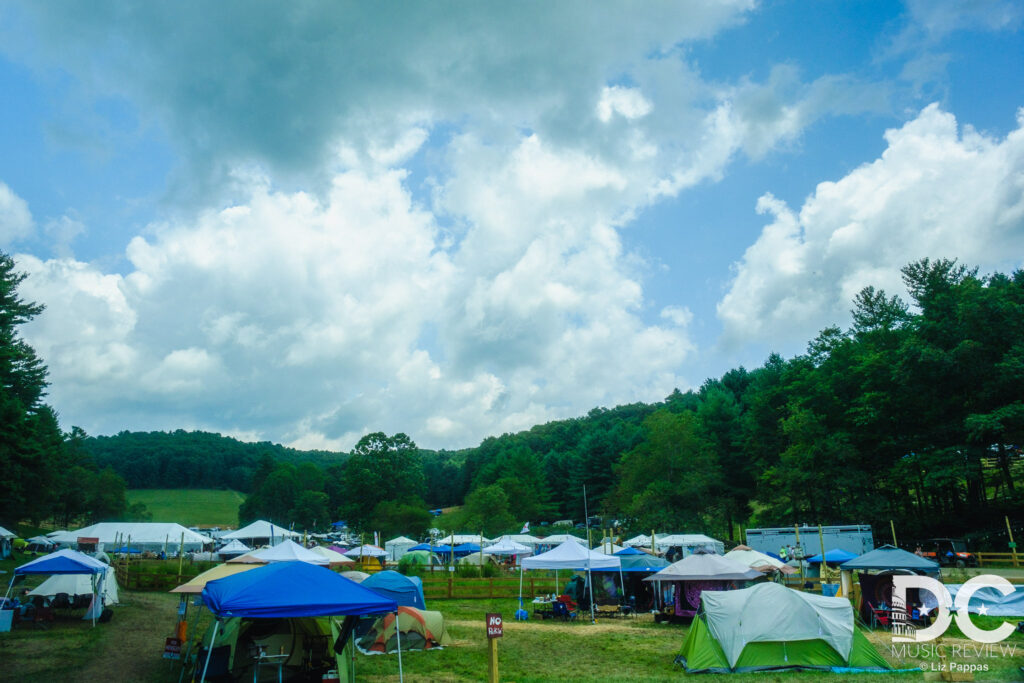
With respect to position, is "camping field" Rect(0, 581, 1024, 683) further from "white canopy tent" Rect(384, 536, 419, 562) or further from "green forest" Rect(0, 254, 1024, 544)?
"white canopy tent" Rect(384, 536, 419, 562)

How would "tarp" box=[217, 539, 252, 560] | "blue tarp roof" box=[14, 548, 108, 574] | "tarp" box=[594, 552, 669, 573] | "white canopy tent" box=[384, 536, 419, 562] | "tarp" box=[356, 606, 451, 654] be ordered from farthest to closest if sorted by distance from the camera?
"white canopy tent" box=[384, 536, 419, 562], "tarp" box=[217, 539, 252, 560], "tarp" box=[594, 552, 669, 573], "blue tarp roof" box=[14, 548, 108, 574], "tarp" box=[356, 606, 451, 654]

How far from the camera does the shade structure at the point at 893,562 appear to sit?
16016mm

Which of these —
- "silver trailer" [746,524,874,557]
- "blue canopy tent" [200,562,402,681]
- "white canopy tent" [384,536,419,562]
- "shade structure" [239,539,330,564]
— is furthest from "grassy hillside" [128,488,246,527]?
"blue canopy tent" [200,562,402,681]

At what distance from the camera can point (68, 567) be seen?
1623 cm

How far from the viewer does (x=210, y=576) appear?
13.7 metres

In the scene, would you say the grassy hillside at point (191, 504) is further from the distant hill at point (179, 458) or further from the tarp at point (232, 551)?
the tarp at point (232, 551)

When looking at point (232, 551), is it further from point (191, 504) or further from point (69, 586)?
point (191, 504)

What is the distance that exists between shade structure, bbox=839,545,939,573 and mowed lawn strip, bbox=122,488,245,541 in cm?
8437

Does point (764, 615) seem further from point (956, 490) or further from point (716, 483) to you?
point (716, 483)

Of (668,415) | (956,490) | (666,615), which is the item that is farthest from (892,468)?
(666,615)

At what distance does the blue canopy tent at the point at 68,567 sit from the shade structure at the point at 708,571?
15.4 metres

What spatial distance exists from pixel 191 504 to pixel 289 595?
9995 centimetres

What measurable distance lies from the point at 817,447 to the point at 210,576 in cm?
3986

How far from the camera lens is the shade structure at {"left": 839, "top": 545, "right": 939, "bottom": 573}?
16016 mm
